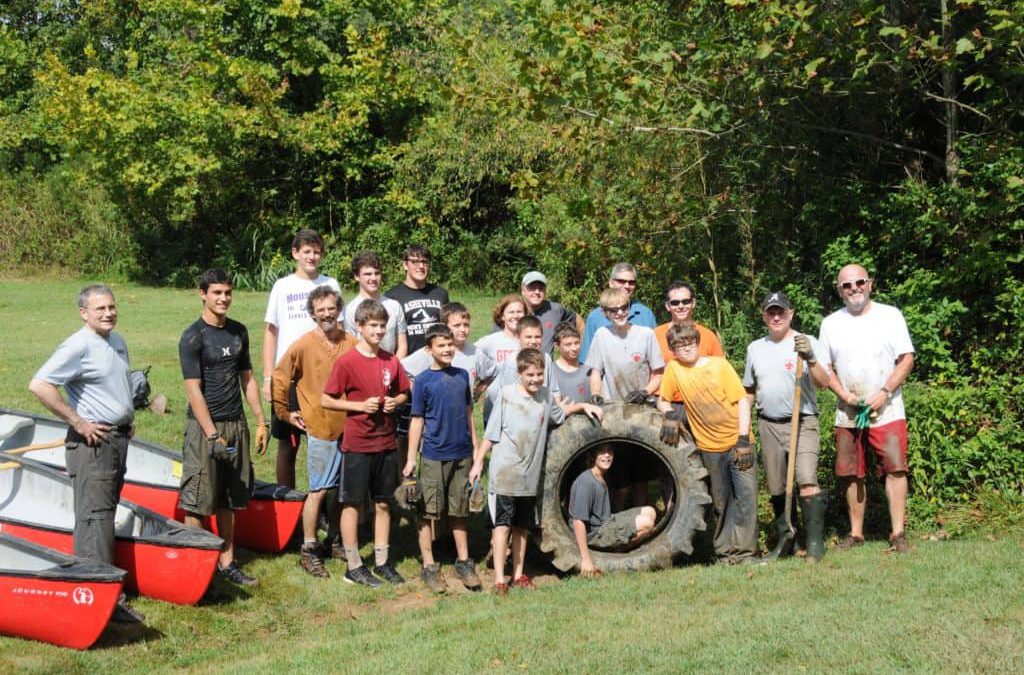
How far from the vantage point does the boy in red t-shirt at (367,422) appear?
26.9 feet

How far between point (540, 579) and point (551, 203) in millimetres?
10147

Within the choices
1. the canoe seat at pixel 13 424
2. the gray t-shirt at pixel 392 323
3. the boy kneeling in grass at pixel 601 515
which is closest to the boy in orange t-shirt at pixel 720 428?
the boy kneeling in grass at pixel 601 515

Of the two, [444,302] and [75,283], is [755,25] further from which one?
[75,283]

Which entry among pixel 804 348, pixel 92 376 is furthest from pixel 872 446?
pixel 92 376

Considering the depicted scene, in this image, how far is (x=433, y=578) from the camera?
834cm

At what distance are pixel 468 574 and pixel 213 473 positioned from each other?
6.45 ft

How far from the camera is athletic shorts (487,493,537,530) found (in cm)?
823

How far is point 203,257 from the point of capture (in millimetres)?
29703

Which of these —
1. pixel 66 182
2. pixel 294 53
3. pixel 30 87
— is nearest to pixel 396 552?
pixel 294 53

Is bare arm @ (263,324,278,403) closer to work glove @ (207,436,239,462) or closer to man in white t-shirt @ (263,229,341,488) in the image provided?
man in white t-shirt @ (263,229,341,488)

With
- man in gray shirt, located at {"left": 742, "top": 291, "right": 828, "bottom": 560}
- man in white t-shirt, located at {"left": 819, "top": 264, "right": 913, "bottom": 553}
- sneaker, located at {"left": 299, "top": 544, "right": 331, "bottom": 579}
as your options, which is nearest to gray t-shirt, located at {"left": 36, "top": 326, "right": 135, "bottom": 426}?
sneaker, located at {"left": 299, "top": 544, "right": 331, "bottom": 579}

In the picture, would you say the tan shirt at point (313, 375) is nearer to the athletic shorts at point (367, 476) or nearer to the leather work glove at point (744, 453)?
the athletic shorts at point (367, 476)

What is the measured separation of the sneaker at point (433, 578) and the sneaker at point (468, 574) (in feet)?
0.45

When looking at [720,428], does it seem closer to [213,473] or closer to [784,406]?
[784,406]
